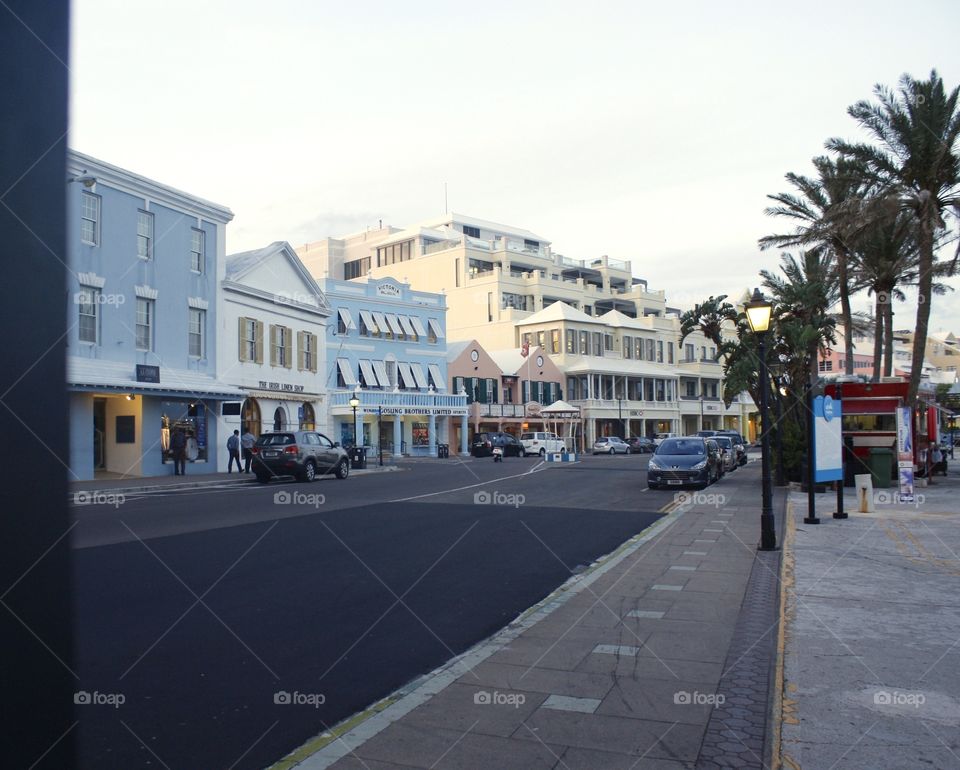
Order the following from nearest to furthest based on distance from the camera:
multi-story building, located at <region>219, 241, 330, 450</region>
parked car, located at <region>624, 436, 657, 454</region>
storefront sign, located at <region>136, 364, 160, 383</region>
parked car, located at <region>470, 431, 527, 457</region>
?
storefront sign, located at <region>136, 364, 160, 383</region>
multi-story building, located at <region>219, 241, 330, 450</region>
parked car, located at <region>470, 431, 527, 457</region>
parked car, located at <region>624, 436, 657, 454</region>

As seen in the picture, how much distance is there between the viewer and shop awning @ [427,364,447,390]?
2170 inches

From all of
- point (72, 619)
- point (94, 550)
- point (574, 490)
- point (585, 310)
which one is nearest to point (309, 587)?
point (94, 550)

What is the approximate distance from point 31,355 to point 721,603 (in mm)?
7995

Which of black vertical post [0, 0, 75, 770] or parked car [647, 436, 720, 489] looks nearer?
black vertical post [0, 0, 75, 770]

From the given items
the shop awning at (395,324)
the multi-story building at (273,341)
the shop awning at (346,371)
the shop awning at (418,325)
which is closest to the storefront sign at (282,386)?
the multi-story building at (273,341)

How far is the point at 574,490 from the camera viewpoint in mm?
23906

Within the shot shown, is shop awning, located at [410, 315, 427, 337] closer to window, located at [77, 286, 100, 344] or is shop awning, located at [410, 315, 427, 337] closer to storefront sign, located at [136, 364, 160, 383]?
storefront sign, located at [136, 364, 160, 383]

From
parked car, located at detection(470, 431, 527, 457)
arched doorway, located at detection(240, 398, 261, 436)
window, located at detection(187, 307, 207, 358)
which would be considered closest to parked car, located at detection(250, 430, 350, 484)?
window, located at detection(187, 307, 207, 358)

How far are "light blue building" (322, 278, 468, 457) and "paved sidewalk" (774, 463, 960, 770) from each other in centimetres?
3563

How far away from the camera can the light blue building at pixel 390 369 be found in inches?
1898

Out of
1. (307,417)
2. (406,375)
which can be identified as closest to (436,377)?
(406,375)

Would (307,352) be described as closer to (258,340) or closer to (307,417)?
(307,417)

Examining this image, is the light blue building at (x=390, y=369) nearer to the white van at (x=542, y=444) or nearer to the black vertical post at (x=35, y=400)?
the white van at (x=542, y=444)

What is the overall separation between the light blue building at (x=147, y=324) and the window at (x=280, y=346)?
5091 mm
